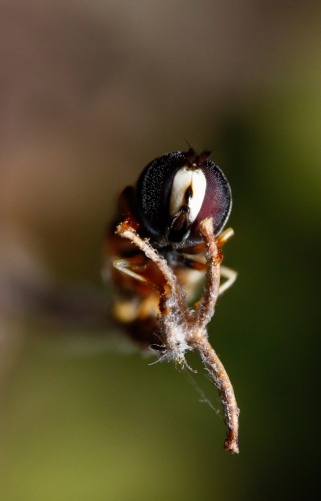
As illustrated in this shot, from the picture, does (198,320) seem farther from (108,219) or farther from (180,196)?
(108,219)

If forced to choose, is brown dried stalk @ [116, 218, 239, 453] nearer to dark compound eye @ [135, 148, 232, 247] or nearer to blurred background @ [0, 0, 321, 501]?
dark compound eye @ [135, 148, 232, 247]

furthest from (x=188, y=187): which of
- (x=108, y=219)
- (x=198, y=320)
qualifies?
(x=108, y=219)

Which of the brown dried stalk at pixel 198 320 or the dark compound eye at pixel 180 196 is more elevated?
the dark compound eye at pixel 180 196

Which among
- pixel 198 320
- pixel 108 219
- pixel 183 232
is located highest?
pixel 108 219

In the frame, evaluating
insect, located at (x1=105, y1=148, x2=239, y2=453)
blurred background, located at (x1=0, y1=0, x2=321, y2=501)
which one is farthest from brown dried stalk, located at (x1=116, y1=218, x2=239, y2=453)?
blurred background, located at (x1=0, y1=0, x2=321, y2=501)

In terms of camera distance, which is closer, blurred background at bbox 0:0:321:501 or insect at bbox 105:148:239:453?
insect at bbox 105:148:239:453

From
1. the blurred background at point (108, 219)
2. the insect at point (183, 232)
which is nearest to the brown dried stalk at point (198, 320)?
the insect at point (183, 232)

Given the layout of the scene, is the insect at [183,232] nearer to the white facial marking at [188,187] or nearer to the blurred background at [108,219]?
the white facial marking at [188,187]
